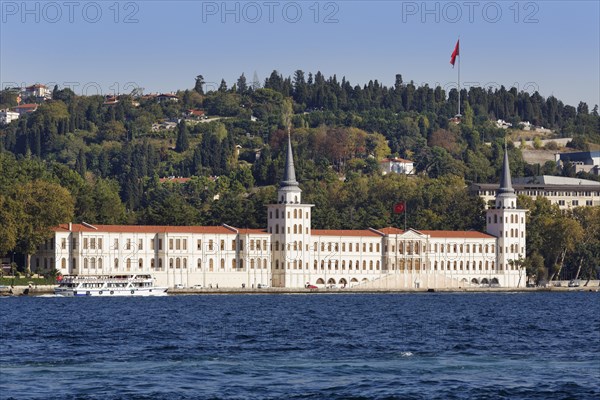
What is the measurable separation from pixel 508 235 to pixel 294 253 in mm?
21670

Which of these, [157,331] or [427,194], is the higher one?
[427,194]

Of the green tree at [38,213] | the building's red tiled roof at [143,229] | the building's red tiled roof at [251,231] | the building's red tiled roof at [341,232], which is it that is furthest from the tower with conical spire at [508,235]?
the green tree at [38,213]

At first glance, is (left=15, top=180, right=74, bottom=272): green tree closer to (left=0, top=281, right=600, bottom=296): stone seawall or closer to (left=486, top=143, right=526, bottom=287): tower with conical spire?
(left=0, top=281, right=600, bottom=296): stone seawall

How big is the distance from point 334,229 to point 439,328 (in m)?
70.3

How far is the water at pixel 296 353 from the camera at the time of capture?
41.7m

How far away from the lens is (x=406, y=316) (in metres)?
79.0

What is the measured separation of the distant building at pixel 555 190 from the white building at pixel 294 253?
43758mm

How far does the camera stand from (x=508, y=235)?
135 m

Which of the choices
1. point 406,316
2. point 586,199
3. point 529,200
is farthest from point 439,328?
point 586,199

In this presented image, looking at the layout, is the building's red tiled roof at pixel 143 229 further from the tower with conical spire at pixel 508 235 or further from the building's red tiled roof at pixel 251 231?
the tower with conical spire at pixel 508 235

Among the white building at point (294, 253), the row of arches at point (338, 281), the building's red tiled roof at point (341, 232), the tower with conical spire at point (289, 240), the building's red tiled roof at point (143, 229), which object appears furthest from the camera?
the building's red tiled roof at point (341, 232)

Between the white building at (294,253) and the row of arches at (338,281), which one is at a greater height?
the white building at (294,253)

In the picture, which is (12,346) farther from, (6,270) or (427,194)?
(427,194)

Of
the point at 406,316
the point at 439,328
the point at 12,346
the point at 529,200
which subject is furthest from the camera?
the point at 529,200
